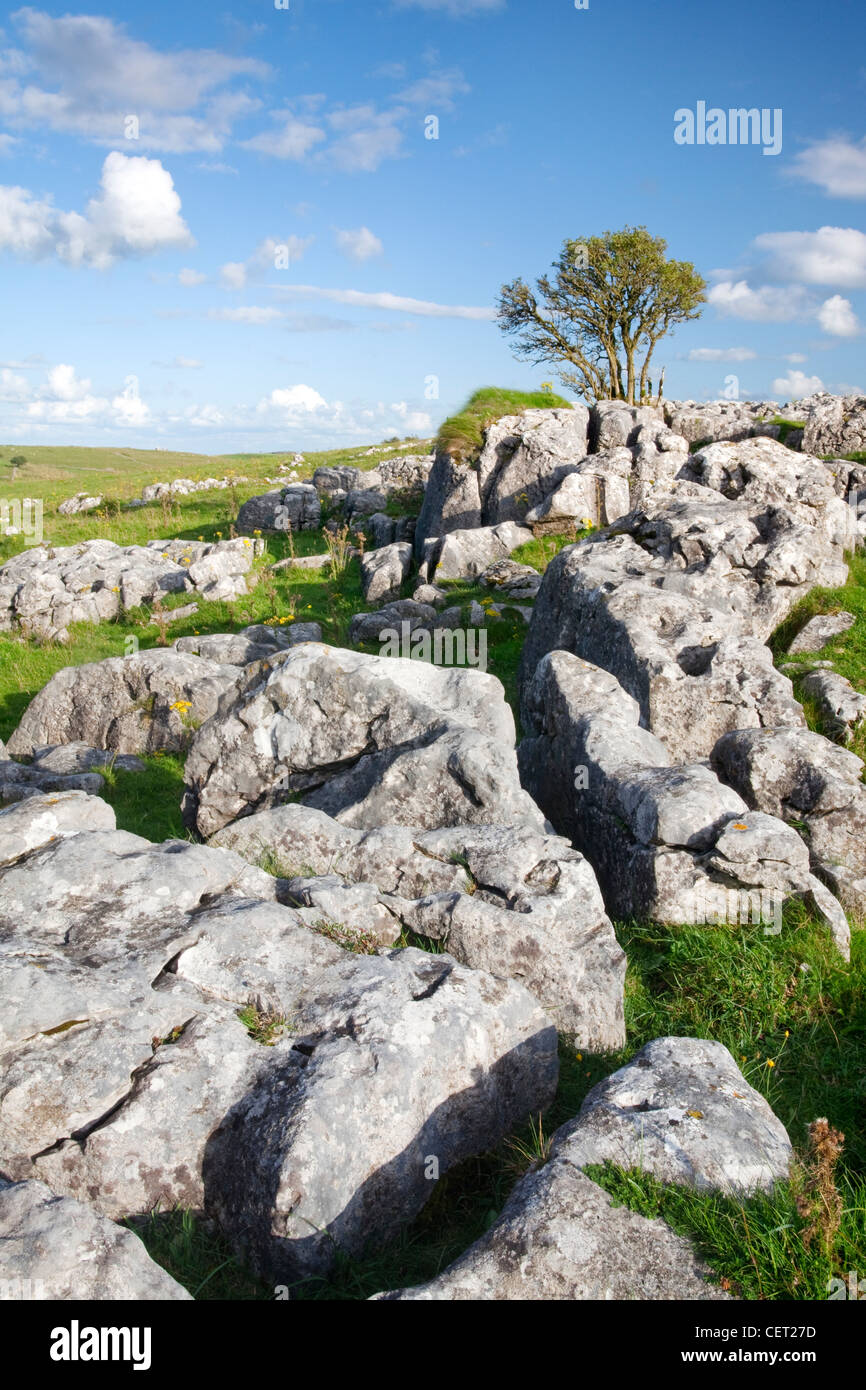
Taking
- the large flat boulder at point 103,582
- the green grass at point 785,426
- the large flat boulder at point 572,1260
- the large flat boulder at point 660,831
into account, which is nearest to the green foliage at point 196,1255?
the large flat boulder at point 572,1260

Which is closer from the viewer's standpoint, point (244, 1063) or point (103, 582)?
point (244, 1063)

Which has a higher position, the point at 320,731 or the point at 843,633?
the point at 843,633

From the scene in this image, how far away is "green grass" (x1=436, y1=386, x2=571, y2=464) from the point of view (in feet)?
83.3

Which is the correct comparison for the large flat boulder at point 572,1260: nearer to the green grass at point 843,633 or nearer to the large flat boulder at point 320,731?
the large flat boulder at point 320,731

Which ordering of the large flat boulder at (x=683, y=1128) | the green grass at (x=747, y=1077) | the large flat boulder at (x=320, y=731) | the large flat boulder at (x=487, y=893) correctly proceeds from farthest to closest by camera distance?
the large flat boulder at (x=320, y=731)
the large flat boulder at (x=487, y=893)
the large flat boulder at (x=683, y=1128)
the green grass at (x=747, y=1077)

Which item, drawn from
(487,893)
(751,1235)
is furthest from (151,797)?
(751,1235)

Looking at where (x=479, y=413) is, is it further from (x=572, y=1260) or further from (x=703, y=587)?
(x=572, y=1260)

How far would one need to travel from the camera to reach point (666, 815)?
8.16 metres

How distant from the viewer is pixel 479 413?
1053 inches

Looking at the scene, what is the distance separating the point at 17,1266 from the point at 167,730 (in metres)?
10.4

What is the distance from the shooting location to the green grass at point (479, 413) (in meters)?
25.4

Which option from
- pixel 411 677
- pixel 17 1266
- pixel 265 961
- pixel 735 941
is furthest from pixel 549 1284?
pixel 411 677

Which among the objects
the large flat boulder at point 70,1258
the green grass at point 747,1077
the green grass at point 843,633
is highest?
the green grass at point 843,633
